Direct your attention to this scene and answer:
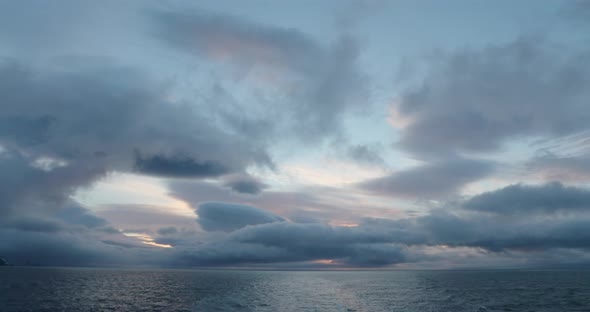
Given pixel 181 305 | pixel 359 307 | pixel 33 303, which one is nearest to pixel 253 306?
pixel 181 305

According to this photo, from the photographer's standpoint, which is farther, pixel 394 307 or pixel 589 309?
pixel 394 307

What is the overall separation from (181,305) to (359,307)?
4032cm

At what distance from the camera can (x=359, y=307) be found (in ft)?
281

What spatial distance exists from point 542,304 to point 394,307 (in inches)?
1425

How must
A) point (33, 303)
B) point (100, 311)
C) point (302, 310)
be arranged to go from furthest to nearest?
point (33, 303) → point (302, 310) → point (100, 311)

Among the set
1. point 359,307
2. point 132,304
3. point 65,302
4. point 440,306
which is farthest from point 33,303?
point 440,306

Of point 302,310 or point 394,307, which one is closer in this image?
point 302,310

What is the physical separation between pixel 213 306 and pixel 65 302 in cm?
3571

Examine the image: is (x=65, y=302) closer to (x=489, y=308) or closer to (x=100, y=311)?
(x=100, y=311)

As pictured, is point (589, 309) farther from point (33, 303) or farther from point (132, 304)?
point (33, 303)

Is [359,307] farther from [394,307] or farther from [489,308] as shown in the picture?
[489,308]

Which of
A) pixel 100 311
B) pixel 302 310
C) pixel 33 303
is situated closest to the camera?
pixel 100 311

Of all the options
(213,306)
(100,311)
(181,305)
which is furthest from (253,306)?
(100,311)

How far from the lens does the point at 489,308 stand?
8131 cm
